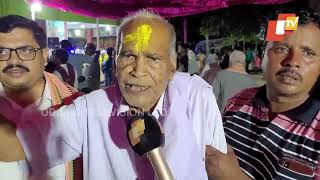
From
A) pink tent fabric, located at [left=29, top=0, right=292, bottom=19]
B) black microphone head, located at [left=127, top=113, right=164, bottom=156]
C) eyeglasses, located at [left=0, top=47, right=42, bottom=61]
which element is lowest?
black microphone head, located at [left=127, top=113, right=164, bottom=156]

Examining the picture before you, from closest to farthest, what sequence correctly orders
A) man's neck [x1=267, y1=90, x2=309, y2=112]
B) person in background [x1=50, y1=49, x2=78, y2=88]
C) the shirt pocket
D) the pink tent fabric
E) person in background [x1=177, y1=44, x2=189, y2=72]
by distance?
1. the shirt pocket
2. man's neck [x1=267, y1=90, x2=309, y2=112]
3. person in background [x1=50, y1=49, x2=78, y2=88]
4. the pink tent fabric
5. person in background [x1=177, y1=44, x2=189, y2=72]

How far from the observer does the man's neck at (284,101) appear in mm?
1692

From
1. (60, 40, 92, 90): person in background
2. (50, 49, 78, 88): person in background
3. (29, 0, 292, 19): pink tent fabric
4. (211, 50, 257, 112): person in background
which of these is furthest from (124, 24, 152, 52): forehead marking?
(60, 40, 92, 90): person in background

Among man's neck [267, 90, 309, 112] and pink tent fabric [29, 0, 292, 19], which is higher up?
pink tent fabric [29, 0, 292, 19]

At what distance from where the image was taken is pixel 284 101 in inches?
67.6

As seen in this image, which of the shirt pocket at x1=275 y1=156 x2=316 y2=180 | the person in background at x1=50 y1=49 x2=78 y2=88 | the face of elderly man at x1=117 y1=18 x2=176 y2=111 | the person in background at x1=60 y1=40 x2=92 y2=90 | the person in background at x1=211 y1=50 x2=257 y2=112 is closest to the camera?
the face of elderly man at x1=117 y1=18 x2=176 y2=111

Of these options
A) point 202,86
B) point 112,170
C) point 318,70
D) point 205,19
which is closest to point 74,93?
point 112,170

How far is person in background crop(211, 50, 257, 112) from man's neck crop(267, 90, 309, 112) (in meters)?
2.40

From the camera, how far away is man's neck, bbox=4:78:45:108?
175cm

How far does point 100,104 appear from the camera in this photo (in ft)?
4.78

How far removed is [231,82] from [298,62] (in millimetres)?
2692

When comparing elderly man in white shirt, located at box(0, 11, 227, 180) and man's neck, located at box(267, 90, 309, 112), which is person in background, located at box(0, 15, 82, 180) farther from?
man's neck, located at box(267, 90, 309, 112)

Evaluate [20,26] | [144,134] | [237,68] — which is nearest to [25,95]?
[20,26]

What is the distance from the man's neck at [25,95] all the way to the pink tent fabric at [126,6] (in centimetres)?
310
